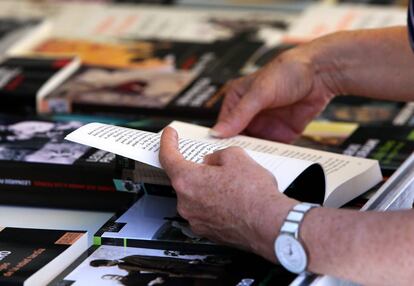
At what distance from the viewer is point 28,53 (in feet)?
7.71

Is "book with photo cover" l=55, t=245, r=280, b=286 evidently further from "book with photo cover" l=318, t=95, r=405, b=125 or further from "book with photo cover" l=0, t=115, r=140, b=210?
"book with photo cover" l=318, t=95, r=405, b=125

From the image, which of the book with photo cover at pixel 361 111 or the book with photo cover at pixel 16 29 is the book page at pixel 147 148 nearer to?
the book with photo cover at pixel 361 111

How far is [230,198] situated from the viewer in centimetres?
126

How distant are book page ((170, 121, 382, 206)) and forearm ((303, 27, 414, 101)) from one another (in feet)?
0.64

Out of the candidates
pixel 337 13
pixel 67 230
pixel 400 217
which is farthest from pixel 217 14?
pixel 400 217

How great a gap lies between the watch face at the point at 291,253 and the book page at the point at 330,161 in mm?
235

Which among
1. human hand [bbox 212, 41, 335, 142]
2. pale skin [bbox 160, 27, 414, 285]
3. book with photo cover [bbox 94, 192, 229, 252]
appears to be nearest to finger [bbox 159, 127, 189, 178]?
pale skin [bbox 160, 27, 414, 285]

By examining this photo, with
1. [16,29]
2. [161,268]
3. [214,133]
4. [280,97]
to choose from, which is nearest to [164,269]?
[161,268]

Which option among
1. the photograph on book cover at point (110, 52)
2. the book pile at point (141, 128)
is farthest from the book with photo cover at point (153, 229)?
the photograph on book cover at point (110, 52)

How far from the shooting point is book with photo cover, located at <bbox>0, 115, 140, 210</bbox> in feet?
5.01

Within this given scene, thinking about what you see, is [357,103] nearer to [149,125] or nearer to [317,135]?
[317,135]

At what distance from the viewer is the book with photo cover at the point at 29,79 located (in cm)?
198

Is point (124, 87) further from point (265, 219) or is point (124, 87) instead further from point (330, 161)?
point (265, 219)

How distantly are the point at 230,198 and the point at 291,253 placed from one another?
0.11 metres
